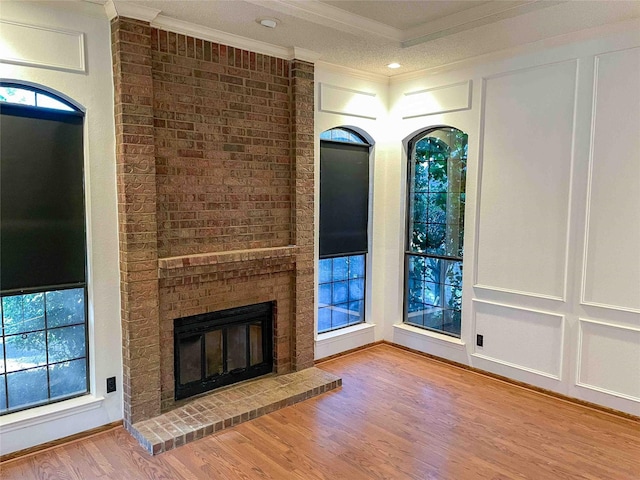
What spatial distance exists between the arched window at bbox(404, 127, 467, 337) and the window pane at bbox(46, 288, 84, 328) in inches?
126

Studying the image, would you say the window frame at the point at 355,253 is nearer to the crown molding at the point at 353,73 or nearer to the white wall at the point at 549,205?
the white wall at the point at 549,205

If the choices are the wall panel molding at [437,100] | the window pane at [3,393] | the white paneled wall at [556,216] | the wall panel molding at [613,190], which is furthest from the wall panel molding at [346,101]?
the window pane at [3,393]

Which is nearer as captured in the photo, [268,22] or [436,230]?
[268,22]

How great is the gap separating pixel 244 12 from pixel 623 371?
12.5ft

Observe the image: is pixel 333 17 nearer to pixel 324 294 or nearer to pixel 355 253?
pixel 355 253

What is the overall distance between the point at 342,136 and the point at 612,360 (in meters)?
3.08

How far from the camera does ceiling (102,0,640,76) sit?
305 centimetres

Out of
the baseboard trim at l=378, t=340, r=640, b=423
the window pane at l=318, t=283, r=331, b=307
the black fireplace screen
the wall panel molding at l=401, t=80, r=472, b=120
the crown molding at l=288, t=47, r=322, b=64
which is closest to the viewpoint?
the baseboard trim at l=378, t=340, r=640, b=423

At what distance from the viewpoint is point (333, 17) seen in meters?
3.33

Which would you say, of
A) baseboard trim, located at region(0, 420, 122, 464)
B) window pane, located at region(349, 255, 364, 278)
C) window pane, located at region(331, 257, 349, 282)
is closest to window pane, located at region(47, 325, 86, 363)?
baseboard trim, located at region(0, 420, 122, 464)

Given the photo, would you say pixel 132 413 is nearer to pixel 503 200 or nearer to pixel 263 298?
pixel 263 298

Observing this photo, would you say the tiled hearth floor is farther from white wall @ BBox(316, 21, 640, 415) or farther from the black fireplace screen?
white wall @ BBox(316, 21, 640, 415)

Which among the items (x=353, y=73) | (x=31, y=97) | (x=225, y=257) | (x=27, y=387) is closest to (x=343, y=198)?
(x=353, y=73)

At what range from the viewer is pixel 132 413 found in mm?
3240
